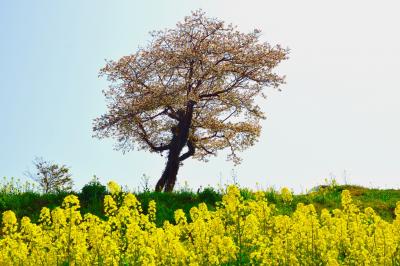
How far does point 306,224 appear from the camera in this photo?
32.5ft

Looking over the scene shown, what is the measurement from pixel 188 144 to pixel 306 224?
73.8 feet

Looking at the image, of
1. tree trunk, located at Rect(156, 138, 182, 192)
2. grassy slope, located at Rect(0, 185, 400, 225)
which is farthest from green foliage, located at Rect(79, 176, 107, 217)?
tree trunk, located at Rect(156, 138, 182, 192)

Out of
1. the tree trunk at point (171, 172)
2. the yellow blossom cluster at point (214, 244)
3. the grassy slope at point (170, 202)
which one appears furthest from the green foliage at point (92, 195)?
the tree trunk at point (171, 172)

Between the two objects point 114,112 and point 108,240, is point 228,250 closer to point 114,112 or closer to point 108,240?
point 108,240

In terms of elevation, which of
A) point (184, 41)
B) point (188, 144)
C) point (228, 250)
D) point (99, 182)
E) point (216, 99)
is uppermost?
point (184, 41)

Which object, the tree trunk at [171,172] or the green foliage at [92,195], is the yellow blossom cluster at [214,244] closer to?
the green foliage at [92,195]

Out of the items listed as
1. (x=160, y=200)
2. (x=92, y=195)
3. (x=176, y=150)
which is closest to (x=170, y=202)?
(x=160, y=200)

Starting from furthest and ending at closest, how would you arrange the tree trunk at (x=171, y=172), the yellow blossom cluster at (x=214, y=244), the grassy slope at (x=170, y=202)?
the tree trunk at (x=171, y=172)
the grassy slope at (x=170, y=202)
the yellow blossom cluster at (x=214, y=244)

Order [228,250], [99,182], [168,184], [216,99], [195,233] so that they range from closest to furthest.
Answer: [228,250] < [195,233] < [99,182] < [168,184] < [216,99]

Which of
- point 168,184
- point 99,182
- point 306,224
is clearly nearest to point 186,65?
point 168,184

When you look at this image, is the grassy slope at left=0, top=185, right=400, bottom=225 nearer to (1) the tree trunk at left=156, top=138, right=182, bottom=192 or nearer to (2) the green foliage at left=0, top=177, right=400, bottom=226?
(2) the green foliage at left=0, top=177, right=400, bottom=226

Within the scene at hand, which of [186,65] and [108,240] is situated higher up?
[186,65]

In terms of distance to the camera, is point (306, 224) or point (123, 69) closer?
point (306, 224)

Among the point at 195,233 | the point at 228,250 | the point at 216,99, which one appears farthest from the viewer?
the point at 216,99
